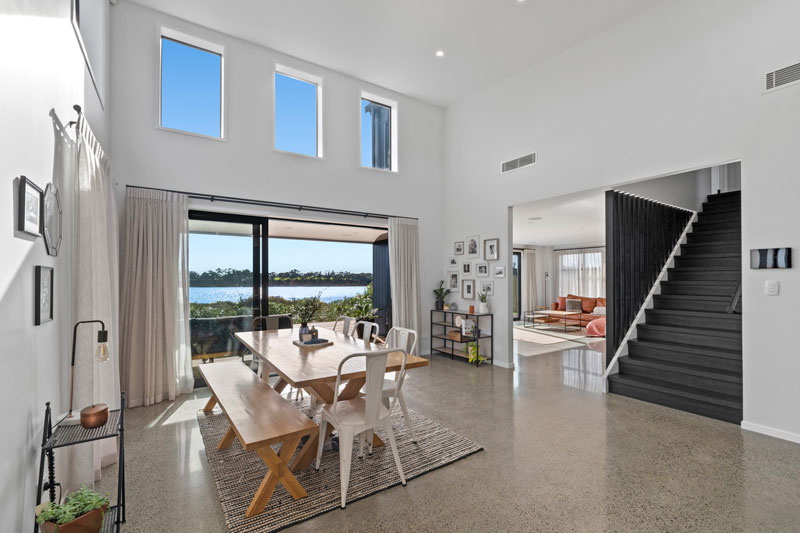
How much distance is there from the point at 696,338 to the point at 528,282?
27.8 ft

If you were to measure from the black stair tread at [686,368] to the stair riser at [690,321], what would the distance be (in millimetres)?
581

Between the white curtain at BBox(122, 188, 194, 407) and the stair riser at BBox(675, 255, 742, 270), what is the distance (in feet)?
21.2

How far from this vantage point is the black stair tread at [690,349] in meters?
3.73

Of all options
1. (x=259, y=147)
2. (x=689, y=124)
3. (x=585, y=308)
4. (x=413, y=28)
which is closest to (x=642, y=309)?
(x=689, y=124)

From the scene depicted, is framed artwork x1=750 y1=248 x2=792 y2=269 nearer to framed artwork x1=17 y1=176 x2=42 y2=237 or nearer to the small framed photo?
the small framed photo

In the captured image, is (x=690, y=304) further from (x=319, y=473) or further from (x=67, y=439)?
(x=67, y=439)

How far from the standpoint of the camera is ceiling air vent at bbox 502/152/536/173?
5.07 m

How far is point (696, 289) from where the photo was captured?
4715mm

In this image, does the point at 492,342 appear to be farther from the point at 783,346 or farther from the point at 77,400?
the point at 77,400

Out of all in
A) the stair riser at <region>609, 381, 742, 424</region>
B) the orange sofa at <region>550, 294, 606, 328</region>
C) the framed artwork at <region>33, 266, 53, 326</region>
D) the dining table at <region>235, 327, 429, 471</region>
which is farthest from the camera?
the orange sofa at <region>550, 294, 606, 328</region>

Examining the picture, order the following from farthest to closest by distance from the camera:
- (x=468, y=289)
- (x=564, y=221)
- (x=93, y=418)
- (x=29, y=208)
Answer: (x=564, y=221) → (x=468, y=289) → (x=93, y=418) → (x=29, y=208)

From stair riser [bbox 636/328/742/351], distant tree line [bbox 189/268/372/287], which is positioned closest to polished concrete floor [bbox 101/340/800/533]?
stair riser [bbox 636/328/742/351]

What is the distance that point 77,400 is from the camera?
222cm

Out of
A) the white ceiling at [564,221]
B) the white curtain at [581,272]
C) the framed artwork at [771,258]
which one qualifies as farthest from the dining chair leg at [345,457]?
the white curtain at [581,272]
